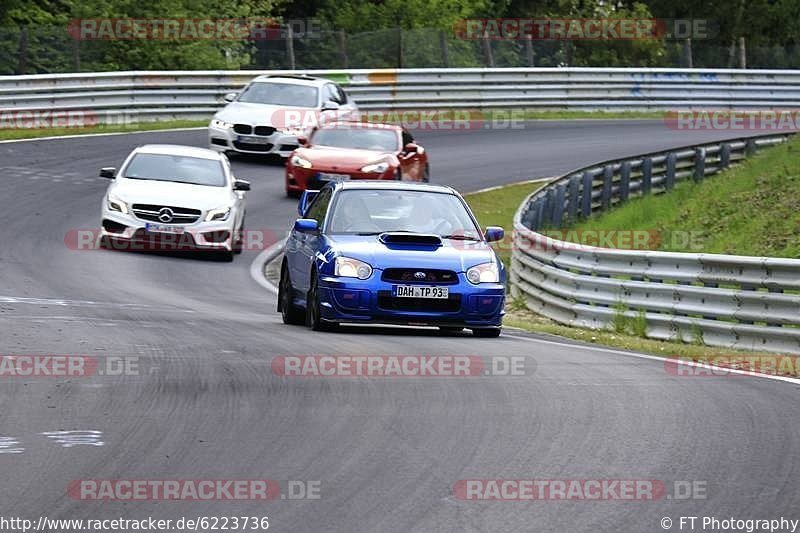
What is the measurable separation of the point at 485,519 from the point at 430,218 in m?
8.53

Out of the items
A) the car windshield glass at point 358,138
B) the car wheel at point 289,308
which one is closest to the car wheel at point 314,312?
the car wheel at point 289,308

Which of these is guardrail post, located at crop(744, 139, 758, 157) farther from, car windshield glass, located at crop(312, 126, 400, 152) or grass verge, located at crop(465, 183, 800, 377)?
grass verge, located at crop(465, 183, 800, 377)

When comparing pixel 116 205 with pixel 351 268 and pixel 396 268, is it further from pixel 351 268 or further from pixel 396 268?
Result: pixel 396 268

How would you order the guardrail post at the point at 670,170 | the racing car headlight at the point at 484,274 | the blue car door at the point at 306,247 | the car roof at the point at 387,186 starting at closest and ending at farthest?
the racing car headlight at the point at 484,274, the blue car door at the point at 306,247, the car roof at the point at 387,186, the guardrail post at the point at 670,170

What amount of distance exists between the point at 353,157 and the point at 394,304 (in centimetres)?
1334

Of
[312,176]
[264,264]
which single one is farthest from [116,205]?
[312,176]

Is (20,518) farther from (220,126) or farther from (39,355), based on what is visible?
(220,126)

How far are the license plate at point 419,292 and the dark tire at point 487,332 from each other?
0.60m

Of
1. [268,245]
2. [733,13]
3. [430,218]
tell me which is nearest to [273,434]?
[430,218]

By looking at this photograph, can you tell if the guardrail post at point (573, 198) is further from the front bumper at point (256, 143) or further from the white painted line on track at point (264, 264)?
the front bumper at point (256, 143)

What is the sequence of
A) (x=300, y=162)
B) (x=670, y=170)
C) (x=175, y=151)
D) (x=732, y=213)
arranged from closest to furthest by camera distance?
(x=175, y=151)
(x=732, y=213)
(x=300, y=162)
(x=670, y=170)

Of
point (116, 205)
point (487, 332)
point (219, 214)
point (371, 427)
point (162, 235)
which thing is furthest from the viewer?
point (219, 214)

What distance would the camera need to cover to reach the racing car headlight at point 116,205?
72.6ft

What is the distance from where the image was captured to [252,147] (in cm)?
3183
